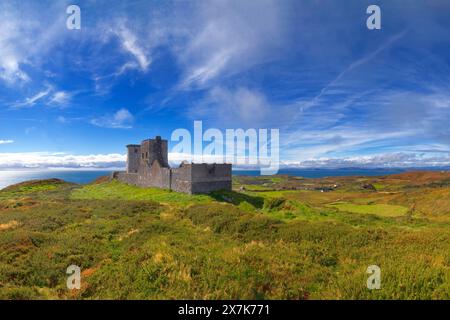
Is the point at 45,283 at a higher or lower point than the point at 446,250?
lower

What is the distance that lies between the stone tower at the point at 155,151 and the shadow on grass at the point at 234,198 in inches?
874

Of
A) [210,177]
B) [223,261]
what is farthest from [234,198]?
[223,261]

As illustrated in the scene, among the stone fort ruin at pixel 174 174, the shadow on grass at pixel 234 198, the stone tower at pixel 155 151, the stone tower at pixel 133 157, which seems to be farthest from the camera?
the stone tower at pixel 133 157

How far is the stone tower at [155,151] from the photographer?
54.5 metres

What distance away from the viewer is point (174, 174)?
1569 inches

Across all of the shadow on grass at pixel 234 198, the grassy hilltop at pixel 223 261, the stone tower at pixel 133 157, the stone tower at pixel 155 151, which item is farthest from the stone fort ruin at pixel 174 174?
the grassy hilltop at pixel 223 261

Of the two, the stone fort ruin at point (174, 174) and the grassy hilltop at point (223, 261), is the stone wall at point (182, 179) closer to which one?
the stone fort ruin at point (174, 174)

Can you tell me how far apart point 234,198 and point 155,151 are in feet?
89.1

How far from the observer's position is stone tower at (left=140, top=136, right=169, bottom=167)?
179 ft
